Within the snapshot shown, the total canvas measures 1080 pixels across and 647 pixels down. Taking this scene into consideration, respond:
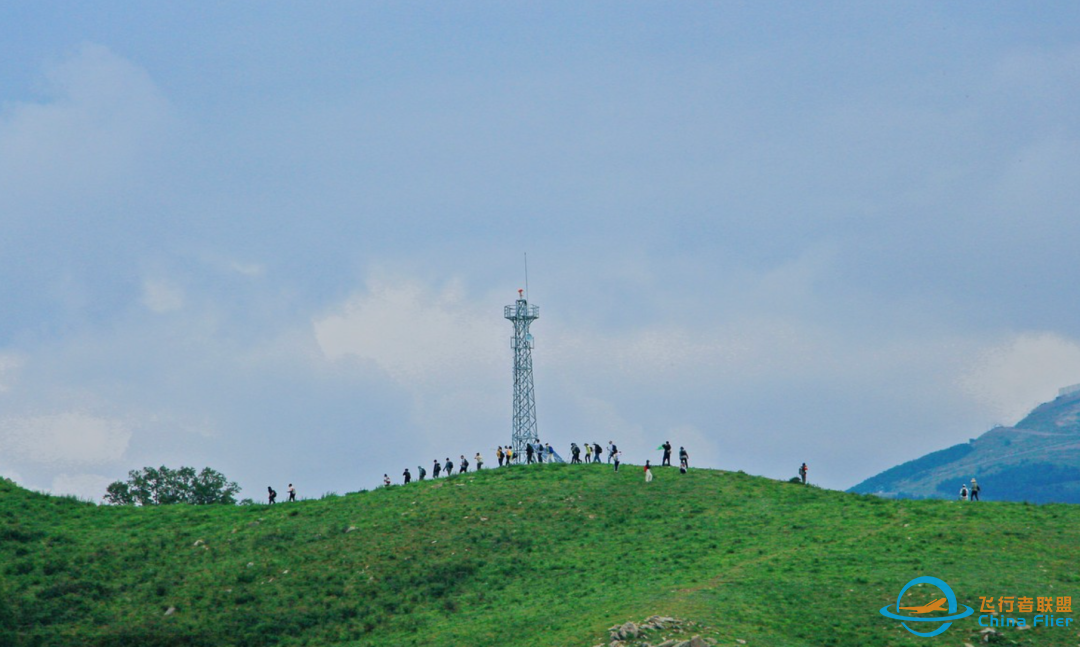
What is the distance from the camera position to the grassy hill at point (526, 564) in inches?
2005

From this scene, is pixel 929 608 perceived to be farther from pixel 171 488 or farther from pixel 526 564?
pixel 171 488

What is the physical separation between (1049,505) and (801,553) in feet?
56.6

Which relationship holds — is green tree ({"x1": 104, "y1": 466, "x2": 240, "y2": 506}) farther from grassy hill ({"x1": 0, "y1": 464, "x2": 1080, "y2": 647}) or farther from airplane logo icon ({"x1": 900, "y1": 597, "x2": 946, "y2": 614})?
airplane logo icon ({"x1": 900, "y1": 597, "x2": 946, "y2": 614})

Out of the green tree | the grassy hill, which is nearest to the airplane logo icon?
the grassy hill

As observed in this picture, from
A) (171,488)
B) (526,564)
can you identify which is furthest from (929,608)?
(171,488)

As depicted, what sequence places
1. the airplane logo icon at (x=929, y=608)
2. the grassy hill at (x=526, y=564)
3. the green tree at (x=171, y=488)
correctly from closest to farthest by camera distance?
the airplane logo icon at (x=929, y=608)
the grassy hill at (x=526, y=564)
the green tree at (x=171, y=488)

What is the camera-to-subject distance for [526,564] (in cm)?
6244

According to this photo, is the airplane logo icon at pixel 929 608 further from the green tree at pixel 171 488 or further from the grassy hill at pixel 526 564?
the green tree at pixel 171 488

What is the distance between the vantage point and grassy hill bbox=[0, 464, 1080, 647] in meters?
50.9

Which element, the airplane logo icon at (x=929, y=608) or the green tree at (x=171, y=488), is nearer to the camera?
the airplane logo icon at (x=929, y=608)

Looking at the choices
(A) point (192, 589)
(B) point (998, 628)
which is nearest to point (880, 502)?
(B) point (998, 628)

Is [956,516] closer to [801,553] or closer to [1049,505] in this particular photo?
[1049,505]

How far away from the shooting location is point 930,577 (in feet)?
171

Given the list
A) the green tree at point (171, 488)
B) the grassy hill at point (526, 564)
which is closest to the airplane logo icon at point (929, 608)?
the grassy hill at point (526, 564)
